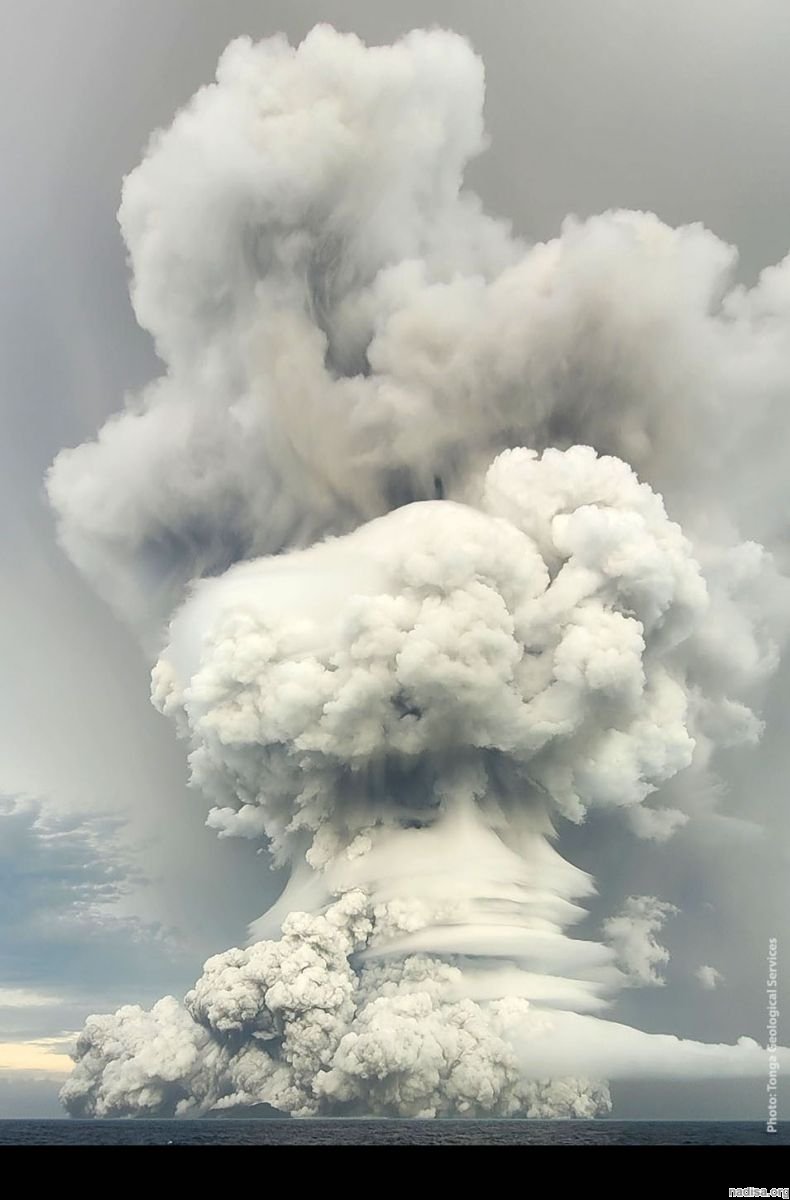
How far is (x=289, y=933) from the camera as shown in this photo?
75062 mm

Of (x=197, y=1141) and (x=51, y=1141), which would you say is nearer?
(x=197, y=1141)
